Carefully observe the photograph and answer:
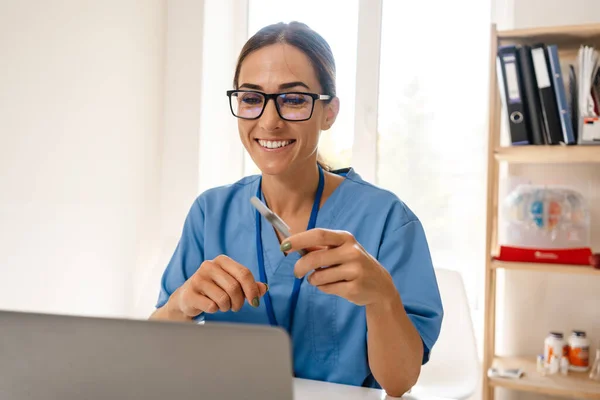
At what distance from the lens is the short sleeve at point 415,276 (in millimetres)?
1107

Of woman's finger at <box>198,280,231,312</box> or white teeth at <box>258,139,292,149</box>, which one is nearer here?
woman's finger at <box>198,280,231,312</box>

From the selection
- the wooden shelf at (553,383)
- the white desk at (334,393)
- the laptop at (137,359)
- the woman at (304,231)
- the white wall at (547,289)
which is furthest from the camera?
the white wall at (547,289)

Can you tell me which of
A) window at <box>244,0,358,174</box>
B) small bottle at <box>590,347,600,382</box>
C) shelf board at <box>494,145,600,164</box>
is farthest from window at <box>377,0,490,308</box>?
small bottle at <box>590,347,600,382</box>

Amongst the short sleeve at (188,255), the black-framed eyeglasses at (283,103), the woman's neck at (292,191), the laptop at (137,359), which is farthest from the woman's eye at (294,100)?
the laptop at (137,359)

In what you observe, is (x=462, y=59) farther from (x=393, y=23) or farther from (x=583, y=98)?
(x=583, y=98)

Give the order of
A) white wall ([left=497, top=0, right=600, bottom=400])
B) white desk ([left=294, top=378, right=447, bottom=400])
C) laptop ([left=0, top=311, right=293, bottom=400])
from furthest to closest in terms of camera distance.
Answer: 1. white wall ([left=497, top=0, right=600, bottom=400])
2. white desk ([left=294, top=378, right=447, bottom=400])
3. laptop ([left=0, top=311, right=293, bottom=400])

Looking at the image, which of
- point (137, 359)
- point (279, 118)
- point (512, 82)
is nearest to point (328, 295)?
point (279, 118)

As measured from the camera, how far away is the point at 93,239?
6.93 ft

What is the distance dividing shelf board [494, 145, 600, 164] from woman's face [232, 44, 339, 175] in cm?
90

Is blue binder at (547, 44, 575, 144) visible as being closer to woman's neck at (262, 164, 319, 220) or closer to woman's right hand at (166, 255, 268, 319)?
woman's neck at (262, 164, 319, 220)

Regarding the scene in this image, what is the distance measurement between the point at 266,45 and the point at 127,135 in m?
1.19

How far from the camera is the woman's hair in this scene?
127cm

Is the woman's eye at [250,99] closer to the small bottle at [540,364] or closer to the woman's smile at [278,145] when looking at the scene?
the woman's smile at [278,145]

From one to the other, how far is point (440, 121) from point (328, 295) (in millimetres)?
1416
